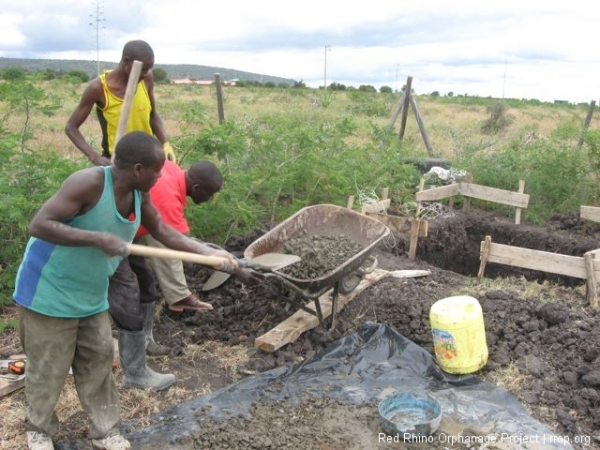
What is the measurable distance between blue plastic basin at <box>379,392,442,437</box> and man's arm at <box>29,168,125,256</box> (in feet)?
6.37

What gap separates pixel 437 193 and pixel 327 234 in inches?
148

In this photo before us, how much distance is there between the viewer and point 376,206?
7645 mm

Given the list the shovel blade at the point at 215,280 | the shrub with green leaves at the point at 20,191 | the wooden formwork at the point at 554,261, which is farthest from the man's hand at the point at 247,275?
the wooden formwork at the point at 554,261

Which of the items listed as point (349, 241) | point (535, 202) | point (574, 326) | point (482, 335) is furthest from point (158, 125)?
point (535, 202)

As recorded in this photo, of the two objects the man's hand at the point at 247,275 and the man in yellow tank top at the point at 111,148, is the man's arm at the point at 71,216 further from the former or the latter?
the man in yellow tank top at the point at 111,148

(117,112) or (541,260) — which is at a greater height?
(117,112)

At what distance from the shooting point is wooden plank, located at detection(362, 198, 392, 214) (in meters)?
7.43

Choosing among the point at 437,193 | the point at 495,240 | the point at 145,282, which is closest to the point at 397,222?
the point at 437,193

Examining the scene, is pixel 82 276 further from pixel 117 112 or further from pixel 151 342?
pixel 117 112

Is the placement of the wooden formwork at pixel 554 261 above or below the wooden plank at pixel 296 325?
above

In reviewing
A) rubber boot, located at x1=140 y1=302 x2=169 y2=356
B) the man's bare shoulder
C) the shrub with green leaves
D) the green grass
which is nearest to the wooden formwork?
the green grass

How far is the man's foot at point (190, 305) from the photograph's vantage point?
484cm

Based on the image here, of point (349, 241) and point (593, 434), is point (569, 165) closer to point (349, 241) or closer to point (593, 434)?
point (349, 241)

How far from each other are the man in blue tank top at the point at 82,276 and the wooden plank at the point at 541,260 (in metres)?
3.55
